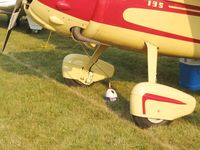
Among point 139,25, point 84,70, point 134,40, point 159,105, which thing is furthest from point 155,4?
point 84,70

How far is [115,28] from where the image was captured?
5.97m

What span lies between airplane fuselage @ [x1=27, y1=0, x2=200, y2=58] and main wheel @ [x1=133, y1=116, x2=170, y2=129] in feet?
3.82

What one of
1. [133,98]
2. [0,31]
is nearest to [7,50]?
[0,31]

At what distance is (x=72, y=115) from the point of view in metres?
6.02

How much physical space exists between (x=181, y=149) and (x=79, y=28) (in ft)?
7.46

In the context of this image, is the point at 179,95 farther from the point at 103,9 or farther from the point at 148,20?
the point at 103,9

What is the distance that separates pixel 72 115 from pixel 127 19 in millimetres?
1617

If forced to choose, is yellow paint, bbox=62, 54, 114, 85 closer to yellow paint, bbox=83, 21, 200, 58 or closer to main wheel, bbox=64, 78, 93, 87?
main wheel, bbox=64, 78, 93, 87

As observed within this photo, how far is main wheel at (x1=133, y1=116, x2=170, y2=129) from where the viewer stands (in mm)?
5562

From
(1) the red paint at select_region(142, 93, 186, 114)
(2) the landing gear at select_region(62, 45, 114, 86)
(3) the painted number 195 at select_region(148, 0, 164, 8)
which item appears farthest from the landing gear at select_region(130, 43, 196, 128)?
(2) the landing gear at select_region(62, 45, 114, 86)

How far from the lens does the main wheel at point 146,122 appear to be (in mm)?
5562

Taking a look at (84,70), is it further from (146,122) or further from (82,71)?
(146,122)

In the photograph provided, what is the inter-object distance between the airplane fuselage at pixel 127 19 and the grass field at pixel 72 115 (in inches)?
45.2

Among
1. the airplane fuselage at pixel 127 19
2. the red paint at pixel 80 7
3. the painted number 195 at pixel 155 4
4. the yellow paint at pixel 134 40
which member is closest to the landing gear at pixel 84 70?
the yellow paint at pixel 134 40
